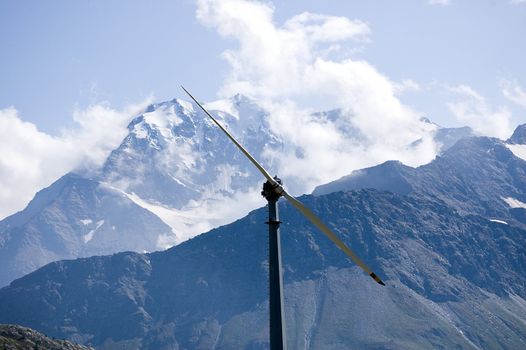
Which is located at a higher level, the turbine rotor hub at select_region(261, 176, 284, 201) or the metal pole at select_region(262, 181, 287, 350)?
the turbine rotor hub at select_region(261, 176, 284, 201)

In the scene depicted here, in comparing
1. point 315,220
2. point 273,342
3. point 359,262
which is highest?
point 315,220

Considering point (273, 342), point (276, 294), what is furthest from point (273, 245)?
point (273, 342)

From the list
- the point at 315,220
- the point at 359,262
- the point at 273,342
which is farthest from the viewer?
the point at 315,220

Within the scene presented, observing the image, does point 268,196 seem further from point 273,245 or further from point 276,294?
point 276,294

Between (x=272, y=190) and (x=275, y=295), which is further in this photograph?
(x=272, y=190)

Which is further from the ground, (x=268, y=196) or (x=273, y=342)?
(x=268, y=196)

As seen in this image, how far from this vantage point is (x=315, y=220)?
106125mm

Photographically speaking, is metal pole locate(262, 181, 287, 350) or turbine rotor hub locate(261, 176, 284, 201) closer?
metal pole locate(262, 181, 287, 350)

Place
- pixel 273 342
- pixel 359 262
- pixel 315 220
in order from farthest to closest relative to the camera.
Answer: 1. pixel 315 220
2. pixel 359 262
3. pixel 273 342

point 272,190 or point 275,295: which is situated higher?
point 272,190

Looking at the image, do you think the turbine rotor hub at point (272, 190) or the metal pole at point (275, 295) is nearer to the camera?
the metal pole at point (275, 295)

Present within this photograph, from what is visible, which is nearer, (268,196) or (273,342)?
(273,342)

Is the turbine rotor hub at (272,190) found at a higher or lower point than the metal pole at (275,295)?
higher

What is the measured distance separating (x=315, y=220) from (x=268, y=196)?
9676 millimetres
